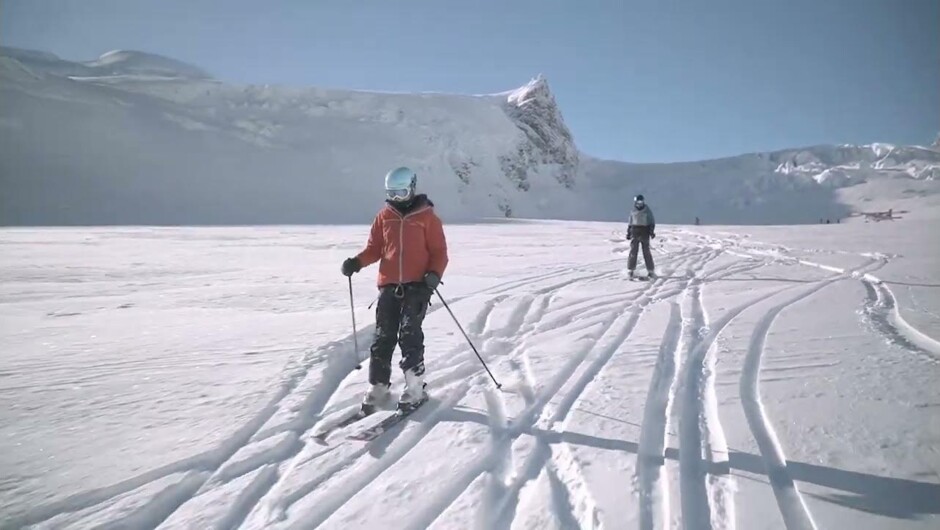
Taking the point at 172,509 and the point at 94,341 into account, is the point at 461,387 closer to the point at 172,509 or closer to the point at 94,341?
the point at 172,509

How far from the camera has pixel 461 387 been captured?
150 inches

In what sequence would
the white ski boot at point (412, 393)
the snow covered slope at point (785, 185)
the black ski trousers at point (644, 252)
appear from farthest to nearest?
1. the snow covered slope at point (785, 185)
2. the black ski trousers at point (644, 252)
3. the white ski boot at point (412, 393)

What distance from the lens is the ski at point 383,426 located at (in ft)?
9.91

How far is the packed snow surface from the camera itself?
2.29 meters

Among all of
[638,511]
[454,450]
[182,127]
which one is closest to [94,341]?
[454,450]

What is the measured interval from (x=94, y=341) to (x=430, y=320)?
353 centimetres

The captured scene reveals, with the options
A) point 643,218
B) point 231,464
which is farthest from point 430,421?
point 643,218

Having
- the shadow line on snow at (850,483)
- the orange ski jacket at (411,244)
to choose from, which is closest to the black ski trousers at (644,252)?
the orange ski jacket at (411,244)

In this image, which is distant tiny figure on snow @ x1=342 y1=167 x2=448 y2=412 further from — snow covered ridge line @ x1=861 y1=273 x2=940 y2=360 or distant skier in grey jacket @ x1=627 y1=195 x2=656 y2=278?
distant skier in grey jacket @ x1=627 y1=195 x2=656 y2=278

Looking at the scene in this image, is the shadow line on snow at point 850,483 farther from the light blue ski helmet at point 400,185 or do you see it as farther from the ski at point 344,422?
the light blue ski helmet at point 400,185

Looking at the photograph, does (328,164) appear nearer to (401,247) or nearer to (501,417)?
(401,247)

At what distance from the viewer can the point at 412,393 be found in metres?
3.48

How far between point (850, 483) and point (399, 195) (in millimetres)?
3097

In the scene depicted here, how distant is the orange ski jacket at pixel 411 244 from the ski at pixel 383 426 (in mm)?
926
